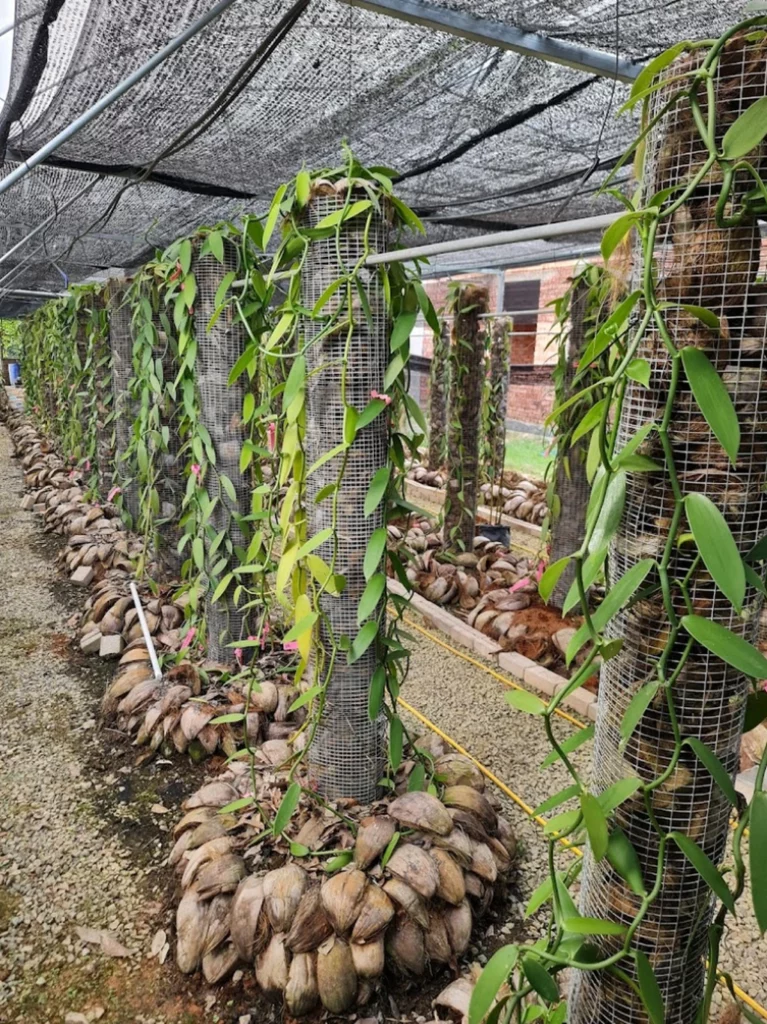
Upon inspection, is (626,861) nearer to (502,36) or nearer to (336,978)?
(336,978)

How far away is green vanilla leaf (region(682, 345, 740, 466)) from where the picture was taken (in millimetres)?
490

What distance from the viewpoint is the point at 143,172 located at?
7.82 feet

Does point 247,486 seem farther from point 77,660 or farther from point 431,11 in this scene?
point 431,11

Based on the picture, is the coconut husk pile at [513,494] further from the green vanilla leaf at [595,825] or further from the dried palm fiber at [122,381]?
the green vanilla leaf at [595,825]

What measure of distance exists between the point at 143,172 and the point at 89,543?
1.76 metres

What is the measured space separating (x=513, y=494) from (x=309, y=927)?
3.74 meters

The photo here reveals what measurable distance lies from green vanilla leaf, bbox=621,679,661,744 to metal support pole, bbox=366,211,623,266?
39 cm

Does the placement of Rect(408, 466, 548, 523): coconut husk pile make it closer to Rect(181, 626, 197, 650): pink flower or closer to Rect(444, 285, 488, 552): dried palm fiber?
Rect(444, 285, 488, 552): dried palm fiber

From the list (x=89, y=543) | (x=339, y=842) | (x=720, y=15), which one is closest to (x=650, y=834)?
(x=339, y=842)

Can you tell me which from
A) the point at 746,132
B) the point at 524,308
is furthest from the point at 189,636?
the point at 524,308

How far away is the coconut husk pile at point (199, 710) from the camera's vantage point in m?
1.79

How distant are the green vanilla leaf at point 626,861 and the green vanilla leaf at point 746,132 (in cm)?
56

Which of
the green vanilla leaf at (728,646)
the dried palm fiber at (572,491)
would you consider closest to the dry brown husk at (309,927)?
the green vanilla leaf at (728,646)

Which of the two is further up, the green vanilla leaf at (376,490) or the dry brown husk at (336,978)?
the green vanilla leaf at (376,490)
